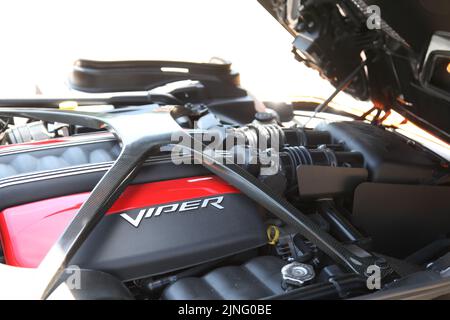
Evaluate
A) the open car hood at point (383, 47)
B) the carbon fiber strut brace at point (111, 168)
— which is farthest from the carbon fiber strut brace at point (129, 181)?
the open car hood at point (383, 47)

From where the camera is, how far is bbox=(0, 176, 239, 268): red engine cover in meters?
0.86

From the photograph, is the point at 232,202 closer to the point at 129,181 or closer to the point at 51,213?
the point at 129,181

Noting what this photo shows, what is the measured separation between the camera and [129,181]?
93 centimetres

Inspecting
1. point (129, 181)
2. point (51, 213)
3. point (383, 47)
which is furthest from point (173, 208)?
point (383, 47)

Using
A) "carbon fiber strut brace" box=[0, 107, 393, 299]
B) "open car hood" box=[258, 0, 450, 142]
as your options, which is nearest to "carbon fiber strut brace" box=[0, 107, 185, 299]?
"carbon fiber strut brace" box=[0, 107, 393, 299]

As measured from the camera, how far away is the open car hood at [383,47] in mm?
1189

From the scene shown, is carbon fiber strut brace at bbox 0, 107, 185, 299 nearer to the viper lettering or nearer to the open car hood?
the viper lettering

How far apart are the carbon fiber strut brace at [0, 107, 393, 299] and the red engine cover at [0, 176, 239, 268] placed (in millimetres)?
44

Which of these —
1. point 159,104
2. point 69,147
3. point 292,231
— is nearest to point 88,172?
point 69,147

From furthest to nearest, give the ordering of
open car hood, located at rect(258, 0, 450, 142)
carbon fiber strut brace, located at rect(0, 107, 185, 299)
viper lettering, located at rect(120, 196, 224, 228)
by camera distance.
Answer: open car hood, located at rect(258, 0, 450, 142), viper lettering, located at rect(120, 196, 224, 228), carbon fiber strut brace, located at rect(0, 107, 185, 299)

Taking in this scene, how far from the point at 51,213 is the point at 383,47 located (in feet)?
3.72

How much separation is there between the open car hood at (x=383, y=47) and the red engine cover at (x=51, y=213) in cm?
68

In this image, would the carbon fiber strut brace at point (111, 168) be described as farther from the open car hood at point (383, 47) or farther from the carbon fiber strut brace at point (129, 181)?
the open car hood at point (383, 47)
